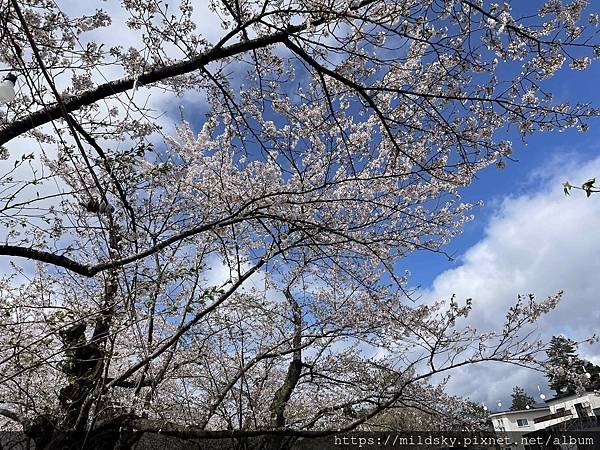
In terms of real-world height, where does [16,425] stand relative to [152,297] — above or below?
below

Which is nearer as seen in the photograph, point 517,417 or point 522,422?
point 522,422

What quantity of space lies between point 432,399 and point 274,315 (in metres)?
3.15

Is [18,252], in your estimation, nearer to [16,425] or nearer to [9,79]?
[9,79]

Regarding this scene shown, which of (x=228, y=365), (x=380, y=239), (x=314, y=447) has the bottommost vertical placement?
(x=314, y=447)

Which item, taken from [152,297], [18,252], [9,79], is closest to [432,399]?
[152,297]

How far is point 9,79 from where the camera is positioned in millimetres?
2562

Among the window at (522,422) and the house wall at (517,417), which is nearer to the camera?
the house wall at (517,417)

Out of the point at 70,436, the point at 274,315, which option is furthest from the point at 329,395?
the point at 70,436

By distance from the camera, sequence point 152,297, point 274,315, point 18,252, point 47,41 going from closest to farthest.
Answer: point 18,252 < point 47,41 < point 152,297 < point 274,315

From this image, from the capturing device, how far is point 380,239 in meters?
5.61

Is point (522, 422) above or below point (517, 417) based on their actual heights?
below

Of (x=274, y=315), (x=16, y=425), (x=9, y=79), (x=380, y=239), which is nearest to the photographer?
(x=9, y=79)

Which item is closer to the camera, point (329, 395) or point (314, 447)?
point (314, 447)

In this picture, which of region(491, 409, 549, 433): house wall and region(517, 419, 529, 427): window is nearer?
region(491, 409, 549, 433): house wall
